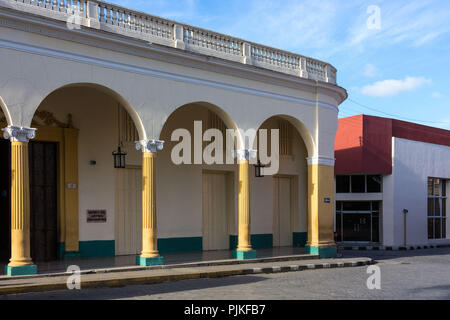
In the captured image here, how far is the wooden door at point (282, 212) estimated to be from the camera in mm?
18594

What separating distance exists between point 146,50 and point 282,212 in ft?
27.9

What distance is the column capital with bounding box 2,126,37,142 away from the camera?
415 inches

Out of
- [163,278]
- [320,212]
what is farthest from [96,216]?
[320,212]

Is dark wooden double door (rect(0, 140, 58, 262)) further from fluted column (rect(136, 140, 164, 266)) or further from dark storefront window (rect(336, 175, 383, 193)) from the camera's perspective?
dark storefront window (rect(336, 175, 383, 193))

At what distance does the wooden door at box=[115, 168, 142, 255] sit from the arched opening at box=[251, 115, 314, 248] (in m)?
4.24

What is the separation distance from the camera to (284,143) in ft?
60.1

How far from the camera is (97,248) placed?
14.2m

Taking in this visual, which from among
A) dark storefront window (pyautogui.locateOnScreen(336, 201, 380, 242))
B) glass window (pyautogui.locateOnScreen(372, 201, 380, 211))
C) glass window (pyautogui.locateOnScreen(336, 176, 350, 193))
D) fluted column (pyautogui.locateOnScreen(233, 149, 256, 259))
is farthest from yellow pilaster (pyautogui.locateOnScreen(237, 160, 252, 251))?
glass window (pyautogui.locateOnScreen(372, 201, 380, 211))

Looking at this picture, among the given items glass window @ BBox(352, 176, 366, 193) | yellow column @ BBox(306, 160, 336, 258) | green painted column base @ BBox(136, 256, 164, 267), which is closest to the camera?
green painted column base @ BBox(136, 256, 164, 267)

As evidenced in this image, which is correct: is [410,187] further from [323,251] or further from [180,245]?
[180,245]

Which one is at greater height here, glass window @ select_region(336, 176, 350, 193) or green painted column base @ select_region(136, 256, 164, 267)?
glass window @ select_region(336, 176, 350, 193)

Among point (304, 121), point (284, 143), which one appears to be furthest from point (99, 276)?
point (284, 143)

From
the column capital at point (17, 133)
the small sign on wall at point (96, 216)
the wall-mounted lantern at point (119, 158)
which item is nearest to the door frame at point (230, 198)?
the wall-mounted lantern at point (119, 158)

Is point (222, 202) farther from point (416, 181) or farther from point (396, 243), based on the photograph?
point (416, 181)
